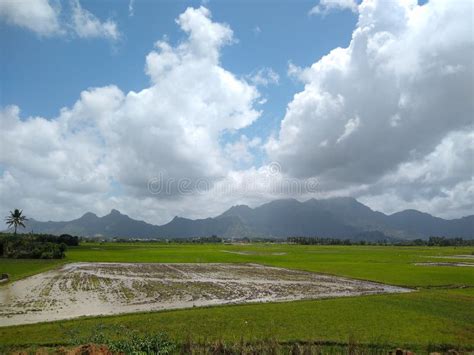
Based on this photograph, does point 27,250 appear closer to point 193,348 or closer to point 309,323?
point 309,323

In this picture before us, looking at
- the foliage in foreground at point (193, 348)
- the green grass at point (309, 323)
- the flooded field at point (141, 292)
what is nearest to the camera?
the foliage in foreground at point (193, 348)

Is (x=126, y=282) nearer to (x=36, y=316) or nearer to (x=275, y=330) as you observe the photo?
(x=36, y=316)

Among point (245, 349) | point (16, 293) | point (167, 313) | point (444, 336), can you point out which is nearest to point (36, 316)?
point (167, 313)

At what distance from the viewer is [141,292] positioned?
28.5 metres

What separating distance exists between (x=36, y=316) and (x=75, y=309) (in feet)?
8.24

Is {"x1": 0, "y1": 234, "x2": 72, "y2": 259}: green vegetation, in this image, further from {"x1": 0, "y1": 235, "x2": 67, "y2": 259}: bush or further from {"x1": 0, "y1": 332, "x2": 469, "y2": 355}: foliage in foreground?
{"x1": 0, "y1": 332, "x2": 469, "y2": 355}: foliage in foreground

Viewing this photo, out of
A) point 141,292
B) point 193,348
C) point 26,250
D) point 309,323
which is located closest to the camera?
point 193,348

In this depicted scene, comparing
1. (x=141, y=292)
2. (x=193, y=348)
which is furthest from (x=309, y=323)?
(x=141, y=292)

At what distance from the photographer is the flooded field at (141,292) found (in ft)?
71.8

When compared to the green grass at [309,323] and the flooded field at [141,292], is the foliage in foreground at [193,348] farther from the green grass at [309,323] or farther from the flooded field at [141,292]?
the flooded field at [141,292]

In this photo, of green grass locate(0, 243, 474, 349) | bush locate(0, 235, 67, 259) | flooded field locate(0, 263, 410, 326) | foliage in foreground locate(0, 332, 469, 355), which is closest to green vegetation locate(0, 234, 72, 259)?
bush locate(0, 235, 67, 259)

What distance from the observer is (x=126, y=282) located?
34.5 m

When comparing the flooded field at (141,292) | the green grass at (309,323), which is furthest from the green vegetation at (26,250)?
the green grass at (309,323)

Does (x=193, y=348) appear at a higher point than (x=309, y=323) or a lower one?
higher
